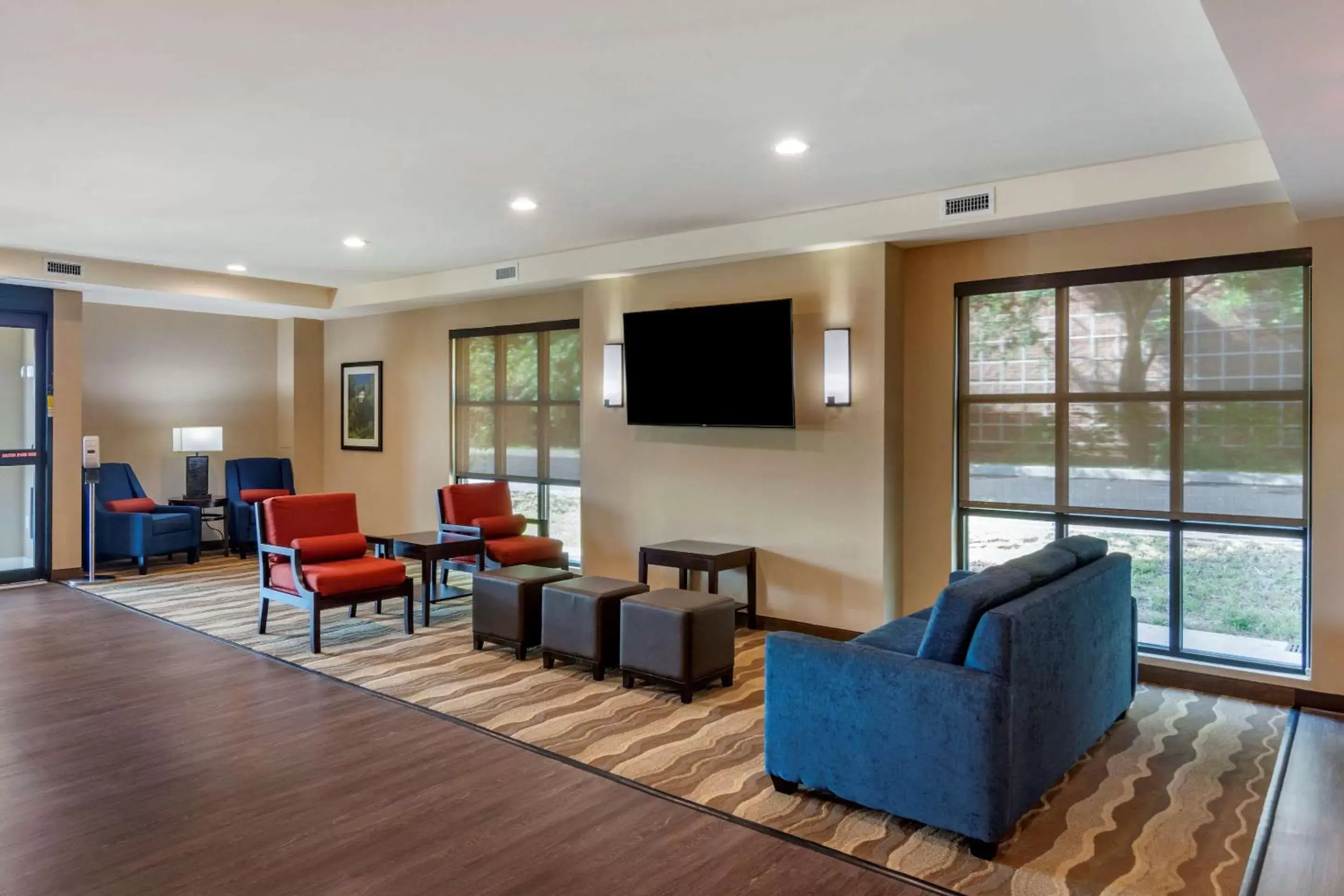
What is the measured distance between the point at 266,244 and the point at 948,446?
17.5ft

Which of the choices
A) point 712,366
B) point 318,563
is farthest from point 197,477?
point 712,366

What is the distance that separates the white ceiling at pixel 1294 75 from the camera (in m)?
2.42

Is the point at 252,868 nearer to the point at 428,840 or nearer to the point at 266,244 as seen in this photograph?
the point at 428,840

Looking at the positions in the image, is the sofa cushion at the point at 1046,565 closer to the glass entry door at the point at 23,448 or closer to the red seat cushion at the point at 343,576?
the red seat cushion at the point at 343,576

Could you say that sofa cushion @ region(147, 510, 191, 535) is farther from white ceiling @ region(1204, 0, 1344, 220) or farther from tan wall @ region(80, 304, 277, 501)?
white ceiling @ region(1204, 0, 1344, 220)

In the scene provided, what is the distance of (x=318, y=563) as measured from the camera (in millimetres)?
5988

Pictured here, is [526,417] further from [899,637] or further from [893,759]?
[893,759]

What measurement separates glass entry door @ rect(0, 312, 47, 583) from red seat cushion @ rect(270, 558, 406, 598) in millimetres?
3461

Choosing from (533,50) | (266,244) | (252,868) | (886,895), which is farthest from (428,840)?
(266,244)

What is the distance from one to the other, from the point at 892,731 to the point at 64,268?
7.60m

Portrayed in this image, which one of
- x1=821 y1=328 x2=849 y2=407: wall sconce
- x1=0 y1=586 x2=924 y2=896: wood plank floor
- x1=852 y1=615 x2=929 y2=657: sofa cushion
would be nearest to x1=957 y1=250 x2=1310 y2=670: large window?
x1=821 y1=328 x2=849 y2=407: wall sconce

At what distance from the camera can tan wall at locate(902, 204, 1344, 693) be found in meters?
4.54

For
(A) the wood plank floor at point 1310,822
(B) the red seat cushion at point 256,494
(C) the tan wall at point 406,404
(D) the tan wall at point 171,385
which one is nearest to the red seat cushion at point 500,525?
(C) the tan wall at point 406,404

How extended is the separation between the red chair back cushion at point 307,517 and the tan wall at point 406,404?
2.37 metres
